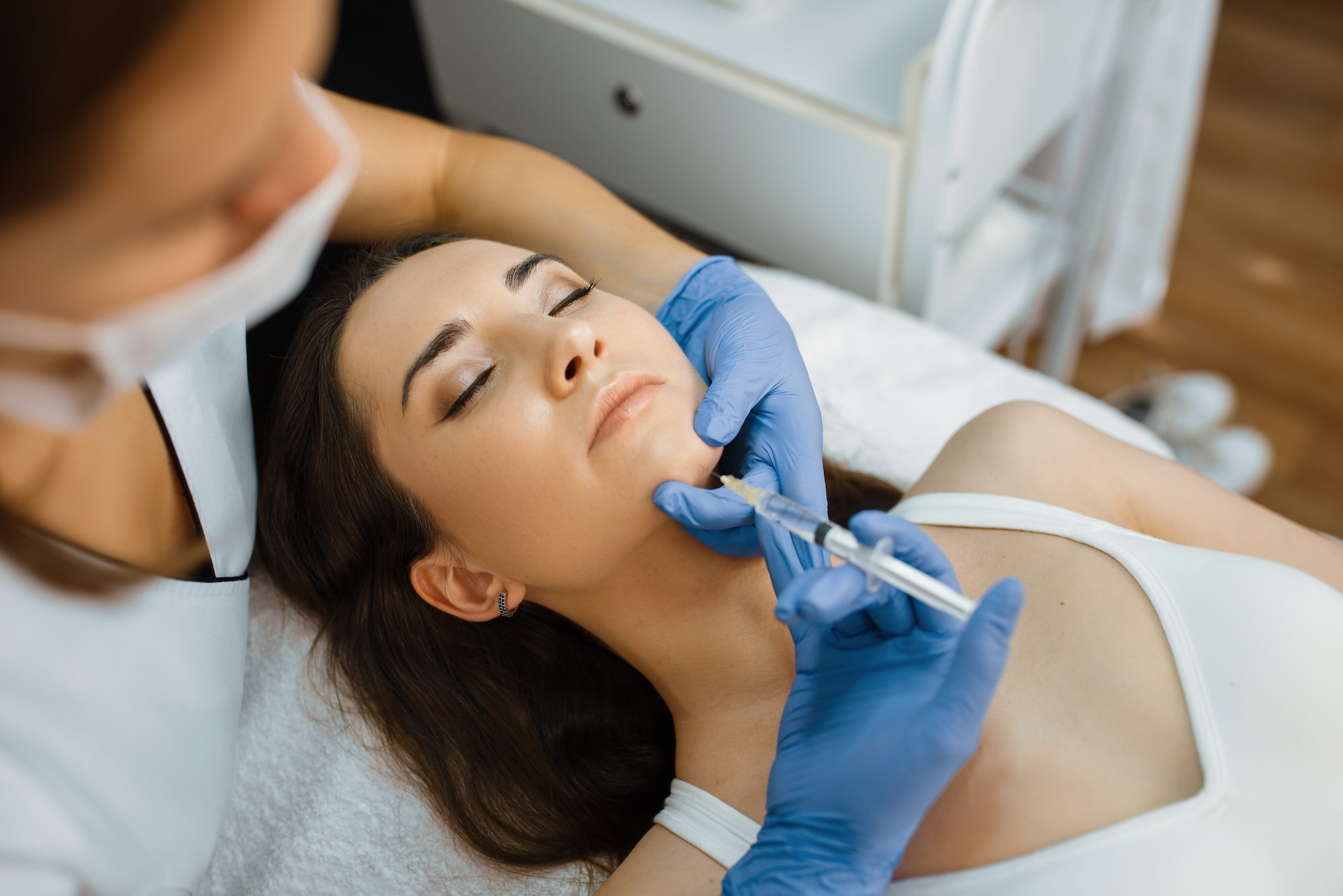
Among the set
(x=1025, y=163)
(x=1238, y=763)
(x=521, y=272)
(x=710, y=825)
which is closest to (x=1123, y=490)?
(x=1238, y=763)

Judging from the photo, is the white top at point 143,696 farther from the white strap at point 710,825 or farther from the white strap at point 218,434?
the white strap at point 710,825

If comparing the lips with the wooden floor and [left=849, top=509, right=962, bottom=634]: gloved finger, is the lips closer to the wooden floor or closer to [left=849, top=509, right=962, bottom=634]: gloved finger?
[left=849, top=509, right=962, bottom=634]: gloved finger

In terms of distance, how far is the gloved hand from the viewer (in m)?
0.99

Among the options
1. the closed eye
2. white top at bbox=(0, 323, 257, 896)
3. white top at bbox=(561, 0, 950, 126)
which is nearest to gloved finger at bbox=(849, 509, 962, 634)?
the closed eye

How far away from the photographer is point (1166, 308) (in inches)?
90.4

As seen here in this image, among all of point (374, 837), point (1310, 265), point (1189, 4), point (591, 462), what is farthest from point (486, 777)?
point (1310, 265)

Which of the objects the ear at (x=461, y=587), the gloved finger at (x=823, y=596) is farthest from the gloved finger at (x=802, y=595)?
the ear at (x=461, y=587)

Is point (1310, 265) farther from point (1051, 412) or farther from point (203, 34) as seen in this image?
point (203, 34)

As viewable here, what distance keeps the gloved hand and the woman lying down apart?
0.04m

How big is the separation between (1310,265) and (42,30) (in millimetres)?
2497

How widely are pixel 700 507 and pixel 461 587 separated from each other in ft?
1.08

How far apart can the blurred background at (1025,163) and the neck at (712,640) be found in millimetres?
651

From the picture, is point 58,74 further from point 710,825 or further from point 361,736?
point 361,736

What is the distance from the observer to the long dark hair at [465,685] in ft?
3.99
